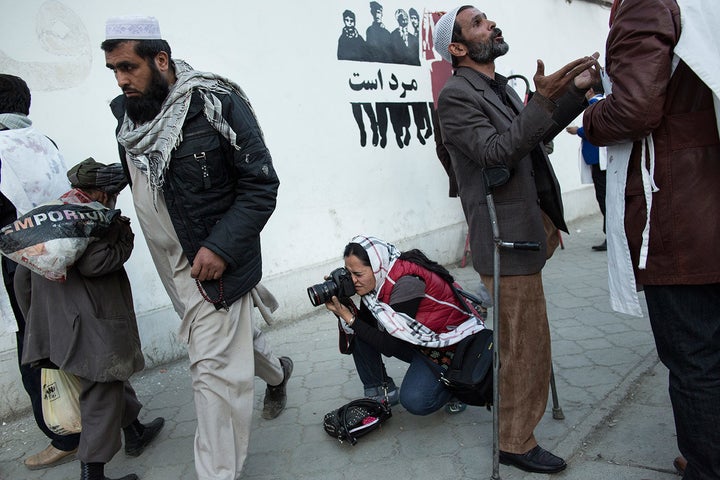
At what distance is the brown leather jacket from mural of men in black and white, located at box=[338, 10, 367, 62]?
3702 millimetres

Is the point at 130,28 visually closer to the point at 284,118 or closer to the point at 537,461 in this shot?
the point at 537,461

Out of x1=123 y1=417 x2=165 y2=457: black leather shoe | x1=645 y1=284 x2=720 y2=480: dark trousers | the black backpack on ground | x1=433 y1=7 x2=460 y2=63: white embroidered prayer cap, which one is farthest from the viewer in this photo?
x1=123 y1=417 x2=165 y2=457: black leather shoe

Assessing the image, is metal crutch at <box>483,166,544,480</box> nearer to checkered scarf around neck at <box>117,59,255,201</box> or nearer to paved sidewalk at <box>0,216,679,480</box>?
paved sidewalk at <box>0,216,679,480</box>

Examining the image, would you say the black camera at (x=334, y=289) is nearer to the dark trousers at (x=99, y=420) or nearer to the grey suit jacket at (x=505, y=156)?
the grey suit jacket at (x=505, y=156)

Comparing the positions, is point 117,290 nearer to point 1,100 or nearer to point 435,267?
point 1,100

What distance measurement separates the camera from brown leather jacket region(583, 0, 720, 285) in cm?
189

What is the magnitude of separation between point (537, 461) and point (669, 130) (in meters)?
1.44

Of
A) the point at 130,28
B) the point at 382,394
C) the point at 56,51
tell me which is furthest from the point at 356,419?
the point at 56,51

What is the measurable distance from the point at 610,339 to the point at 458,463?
1.80 metres

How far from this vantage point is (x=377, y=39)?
586 centimetres

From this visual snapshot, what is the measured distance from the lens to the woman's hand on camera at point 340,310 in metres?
2.91

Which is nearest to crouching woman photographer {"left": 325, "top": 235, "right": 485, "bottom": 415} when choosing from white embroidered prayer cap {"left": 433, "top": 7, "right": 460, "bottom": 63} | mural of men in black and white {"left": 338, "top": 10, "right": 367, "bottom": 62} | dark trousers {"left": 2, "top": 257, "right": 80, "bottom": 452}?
white embroidered prayer cap {"left": 433, "top": 7, "right": 460, "bottom": 63}

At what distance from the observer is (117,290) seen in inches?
114

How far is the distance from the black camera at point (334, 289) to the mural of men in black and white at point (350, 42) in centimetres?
311
